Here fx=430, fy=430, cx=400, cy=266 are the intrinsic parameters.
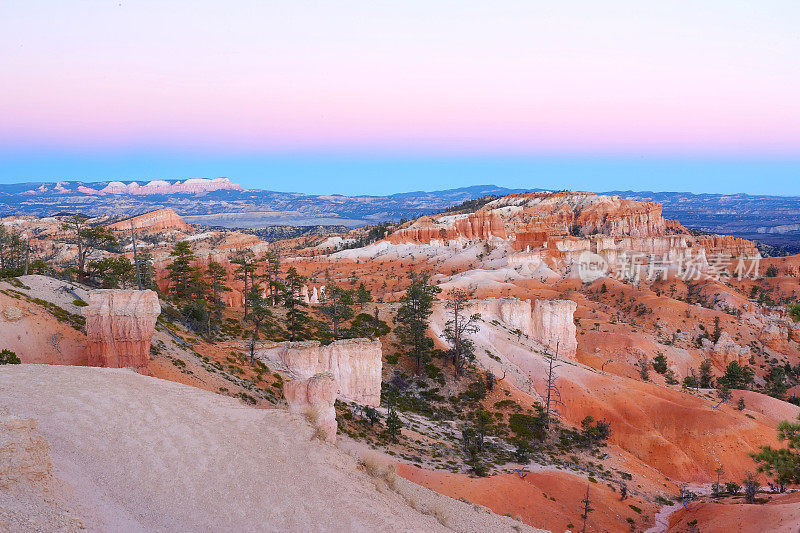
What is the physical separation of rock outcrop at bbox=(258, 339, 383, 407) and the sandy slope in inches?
552

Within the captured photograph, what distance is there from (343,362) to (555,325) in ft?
98.1

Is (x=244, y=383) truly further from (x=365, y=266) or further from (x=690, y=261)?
(x=690, y=261)

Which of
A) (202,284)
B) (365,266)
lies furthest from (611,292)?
(202,284)

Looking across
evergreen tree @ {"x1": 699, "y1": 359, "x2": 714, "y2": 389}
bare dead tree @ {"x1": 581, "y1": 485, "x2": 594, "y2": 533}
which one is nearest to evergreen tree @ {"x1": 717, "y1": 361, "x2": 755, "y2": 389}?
evergreen tree @ {"x1": 699, "y1": 359, "x2": 714, "y2": 389}

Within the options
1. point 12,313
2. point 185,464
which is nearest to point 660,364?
point 185,464

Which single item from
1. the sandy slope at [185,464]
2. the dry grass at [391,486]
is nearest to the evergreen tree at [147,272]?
the sandy slope at [185,464]

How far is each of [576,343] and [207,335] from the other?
40.1 meters

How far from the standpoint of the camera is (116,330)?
1948 cm

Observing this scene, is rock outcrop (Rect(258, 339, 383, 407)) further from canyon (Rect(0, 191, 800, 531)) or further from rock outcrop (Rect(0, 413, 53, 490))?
rock outcrop (Rect(0, 413, 53, 490))

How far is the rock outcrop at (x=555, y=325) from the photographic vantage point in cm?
4966

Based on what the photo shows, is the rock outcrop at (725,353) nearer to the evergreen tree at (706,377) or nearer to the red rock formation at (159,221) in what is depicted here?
the evergreen tree at (706,377)

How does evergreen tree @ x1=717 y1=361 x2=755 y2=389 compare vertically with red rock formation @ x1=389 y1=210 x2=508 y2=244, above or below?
below

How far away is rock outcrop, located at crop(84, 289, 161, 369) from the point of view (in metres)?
19.4

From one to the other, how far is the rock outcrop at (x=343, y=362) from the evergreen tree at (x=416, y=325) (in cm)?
755
